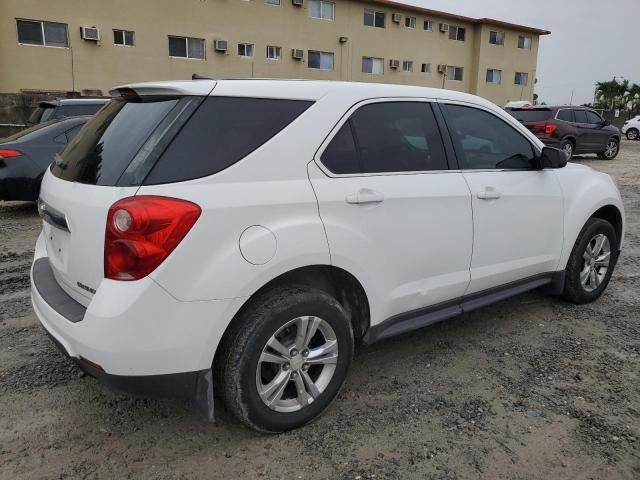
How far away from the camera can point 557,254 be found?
154 inches

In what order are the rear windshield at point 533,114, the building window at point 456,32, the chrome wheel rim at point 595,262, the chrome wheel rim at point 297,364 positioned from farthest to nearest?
1. the building window at point 456,32
2. the rear windshield at point 533,114
3. the chrome wheel rim at point 595,262
4. the chrome wheel rim at point 297,364

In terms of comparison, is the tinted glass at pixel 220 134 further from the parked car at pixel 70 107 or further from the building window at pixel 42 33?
the building window at pixel 42 33

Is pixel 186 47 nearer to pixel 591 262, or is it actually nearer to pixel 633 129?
pixel 591 262

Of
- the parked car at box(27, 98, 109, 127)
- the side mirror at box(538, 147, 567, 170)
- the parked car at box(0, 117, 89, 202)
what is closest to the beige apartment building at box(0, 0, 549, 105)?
the parked car at box(27, 98, 109, 127)

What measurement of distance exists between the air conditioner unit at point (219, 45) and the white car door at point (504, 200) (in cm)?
2219

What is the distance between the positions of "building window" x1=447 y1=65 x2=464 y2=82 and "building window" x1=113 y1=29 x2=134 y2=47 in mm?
19886

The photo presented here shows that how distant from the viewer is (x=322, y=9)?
26.6m

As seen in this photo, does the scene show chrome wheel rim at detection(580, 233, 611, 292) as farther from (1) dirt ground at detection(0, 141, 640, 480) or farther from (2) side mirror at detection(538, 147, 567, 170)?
(2) side mirror at detection(538, 147, 567, 170)

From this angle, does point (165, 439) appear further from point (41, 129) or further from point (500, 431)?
point (41, 129)

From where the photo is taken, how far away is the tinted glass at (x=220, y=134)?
2211 mm

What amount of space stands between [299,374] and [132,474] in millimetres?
863

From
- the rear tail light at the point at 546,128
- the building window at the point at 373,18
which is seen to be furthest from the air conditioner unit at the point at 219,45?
the rear tail light at the point at 546,128

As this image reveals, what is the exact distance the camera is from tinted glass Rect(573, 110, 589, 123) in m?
15.8

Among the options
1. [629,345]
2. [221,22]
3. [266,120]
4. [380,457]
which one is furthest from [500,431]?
[221,22]
